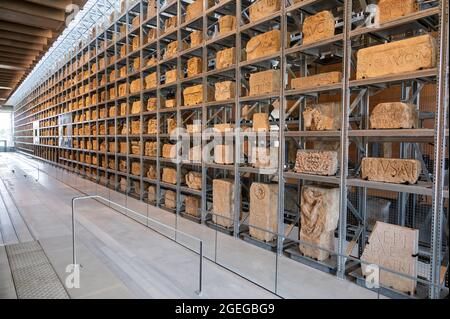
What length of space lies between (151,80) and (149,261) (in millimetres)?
6618

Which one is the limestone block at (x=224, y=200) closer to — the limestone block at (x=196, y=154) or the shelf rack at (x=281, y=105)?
the shelf rack at (x=281, y=105)

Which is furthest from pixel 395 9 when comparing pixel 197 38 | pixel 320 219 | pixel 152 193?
pixel 152 193

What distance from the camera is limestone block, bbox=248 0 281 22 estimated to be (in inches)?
243

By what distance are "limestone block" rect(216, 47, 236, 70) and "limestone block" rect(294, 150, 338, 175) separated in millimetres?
2896

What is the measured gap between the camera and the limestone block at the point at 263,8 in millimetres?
6176

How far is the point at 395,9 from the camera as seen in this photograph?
14.7 feet

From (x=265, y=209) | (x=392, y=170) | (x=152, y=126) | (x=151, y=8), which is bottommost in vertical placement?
(x=265, y=209)

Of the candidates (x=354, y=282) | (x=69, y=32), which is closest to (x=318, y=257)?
(x=354, y=282)

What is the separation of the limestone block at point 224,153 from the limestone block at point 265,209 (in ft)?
3.36

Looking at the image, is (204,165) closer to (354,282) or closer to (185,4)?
(354,282)

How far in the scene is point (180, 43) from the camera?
8.76 m

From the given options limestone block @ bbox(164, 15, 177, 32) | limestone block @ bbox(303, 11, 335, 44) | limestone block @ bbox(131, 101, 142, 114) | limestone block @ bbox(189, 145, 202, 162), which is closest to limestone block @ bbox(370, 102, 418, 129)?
limestone block @ bbox(303, 11, 335, 44)

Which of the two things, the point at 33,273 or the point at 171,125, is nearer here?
the point at 33,273

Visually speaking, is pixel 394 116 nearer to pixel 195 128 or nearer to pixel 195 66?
pixel 195 128
